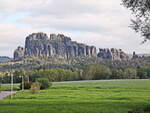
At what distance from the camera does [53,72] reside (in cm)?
14975

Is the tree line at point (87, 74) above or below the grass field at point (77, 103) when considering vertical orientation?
above

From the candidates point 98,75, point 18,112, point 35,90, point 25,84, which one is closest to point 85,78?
point 98,75

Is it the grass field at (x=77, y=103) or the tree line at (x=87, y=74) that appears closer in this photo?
the grass field at (x=77, y=103)

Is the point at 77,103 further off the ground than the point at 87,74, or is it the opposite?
the point at 87,74

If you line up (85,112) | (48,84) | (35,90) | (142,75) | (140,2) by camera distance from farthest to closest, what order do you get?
(142,75) → (48,84) → (35,90) → (85,112) → (140,2)

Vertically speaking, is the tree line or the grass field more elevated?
the tree line

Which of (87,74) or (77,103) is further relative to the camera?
(87,74)

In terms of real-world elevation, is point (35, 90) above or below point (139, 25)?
below

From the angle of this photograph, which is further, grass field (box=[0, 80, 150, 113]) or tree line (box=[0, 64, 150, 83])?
tree line (box=[0, 64, 150, 83])

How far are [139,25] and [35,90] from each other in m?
51.1

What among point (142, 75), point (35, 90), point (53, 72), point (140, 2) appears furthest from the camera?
point (53, 72)

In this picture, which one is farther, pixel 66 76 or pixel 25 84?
pixel 66 76

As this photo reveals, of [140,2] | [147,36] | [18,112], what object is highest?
[140,2]

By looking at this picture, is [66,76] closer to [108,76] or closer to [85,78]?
[85,78]
